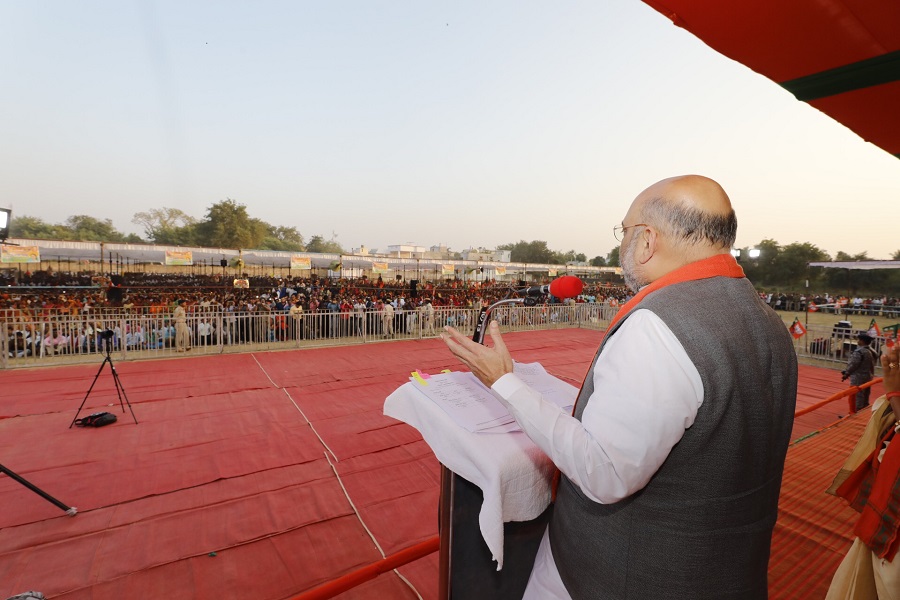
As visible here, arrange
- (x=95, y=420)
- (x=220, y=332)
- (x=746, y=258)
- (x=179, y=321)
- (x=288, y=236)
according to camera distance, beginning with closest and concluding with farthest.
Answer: (x=95, y=420) → (x=179, y=321) → (x=220, y=332) → (x=746, y=258) → (x=288, y=236)

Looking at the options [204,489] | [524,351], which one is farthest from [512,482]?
[524,351]

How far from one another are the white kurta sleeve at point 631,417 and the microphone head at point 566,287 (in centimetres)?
64

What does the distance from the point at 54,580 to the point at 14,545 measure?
2.55ft

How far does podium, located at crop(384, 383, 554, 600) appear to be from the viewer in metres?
1.20

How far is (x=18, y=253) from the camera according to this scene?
10680 mm

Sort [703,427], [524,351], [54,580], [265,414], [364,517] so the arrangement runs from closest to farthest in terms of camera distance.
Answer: [703,427] → [54,580] → [364,517] → [265,414] → [524,351]

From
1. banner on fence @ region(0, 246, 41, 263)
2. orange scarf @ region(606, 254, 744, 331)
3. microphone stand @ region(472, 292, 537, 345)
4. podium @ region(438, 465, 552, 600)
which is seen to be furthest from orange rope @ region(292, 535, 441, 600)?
banner on fence @ region(0, 246, 41, 263)

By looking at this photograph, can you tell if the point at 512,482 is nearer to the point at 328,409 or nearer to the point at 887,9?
the point at 887,9

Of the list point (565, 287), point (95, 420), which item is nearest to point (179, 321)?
point (95, 420)

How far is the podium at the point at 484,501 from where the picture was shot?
1.20m

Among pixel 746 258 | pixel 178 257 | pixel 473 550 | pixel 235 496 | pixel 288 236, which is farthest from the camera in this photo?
pixel 288 236

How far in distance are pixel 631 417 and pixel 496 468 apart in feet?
1.37

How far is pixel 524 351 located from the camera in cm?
1307

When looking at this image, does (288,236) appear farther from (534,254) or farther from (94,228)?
(534,254)
